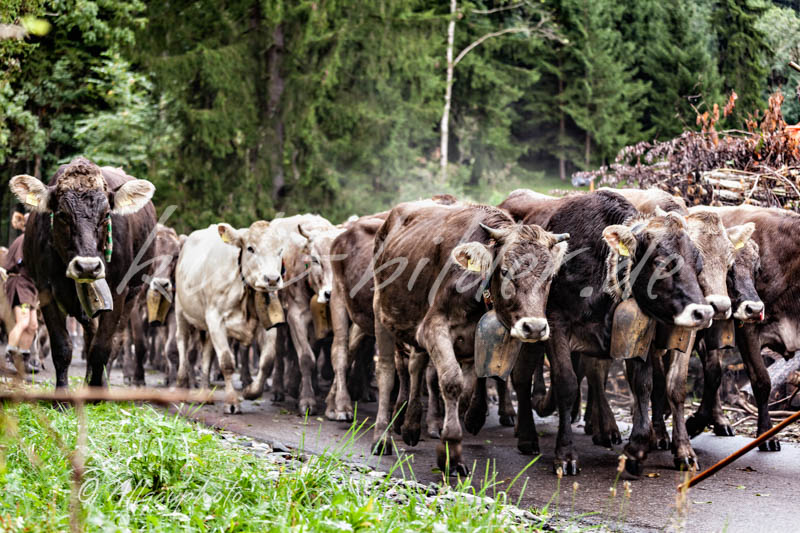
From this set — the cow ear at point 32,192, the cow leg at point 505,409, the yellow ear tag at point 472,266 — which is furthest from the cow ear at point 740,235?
the cow ear at point 32,192

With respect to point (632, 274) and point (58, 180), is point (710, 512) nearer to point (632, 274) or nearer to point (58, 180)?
point (632, 274)

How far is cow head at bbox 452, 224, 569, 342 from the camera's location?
6480 mm

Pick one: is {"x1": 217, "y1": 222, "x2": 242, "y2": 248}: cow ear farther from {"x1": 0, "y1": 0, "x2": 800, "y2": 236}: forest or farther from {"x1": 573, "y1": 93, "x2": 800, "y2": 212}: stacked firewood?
{"x1": 0, "y1": 0, "x2": 800, "y2": 236}: forest

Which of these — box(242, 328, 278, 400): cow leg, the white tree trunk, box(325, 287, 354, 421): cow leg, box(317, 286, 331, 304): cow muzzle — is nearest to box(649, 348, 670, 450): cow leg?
box(325, 287, 354, 421): cow leg

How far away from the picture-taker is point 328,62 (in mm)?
21250

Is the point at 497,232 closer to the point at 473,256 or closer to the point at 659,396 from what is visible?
the point at 473,256

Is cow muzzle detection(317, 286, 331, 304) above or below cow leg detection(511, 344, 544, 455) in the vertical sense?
above

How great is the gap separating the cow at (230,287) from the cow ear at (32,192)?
8.46ft

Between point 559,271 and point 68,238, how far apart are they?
4288mm

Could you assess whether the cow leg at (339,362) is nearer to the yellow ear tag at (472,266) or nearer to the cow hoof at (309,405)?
the cow hoof at (309,405)

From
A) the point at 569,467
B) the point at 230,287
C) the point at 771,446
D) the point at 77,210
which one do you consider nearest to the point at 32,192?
the point at 77,210

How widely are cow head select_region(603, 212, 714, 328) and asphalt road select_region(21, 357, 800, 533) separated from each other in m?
1.29

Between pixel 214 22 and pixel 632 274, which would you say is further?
pixel 214 22

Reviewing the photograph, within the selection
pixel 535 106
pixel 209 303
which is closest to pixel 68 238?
pixel 209 303
